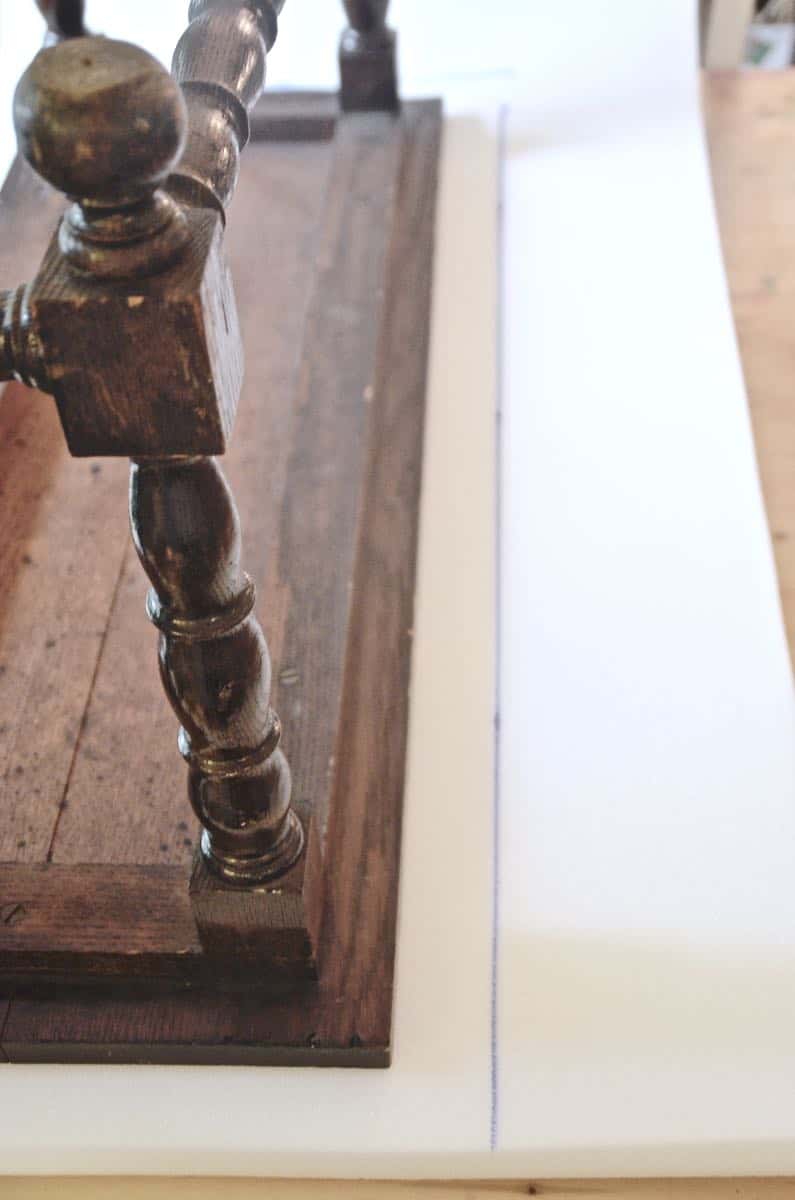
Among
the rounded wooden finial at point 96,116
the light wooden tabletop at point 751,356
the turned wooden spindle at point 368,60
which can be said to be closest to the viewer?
the rounded wooden finial at point 96,116

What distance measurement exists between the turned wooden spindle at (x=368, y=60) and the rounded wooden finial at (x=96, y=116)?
1.33 m


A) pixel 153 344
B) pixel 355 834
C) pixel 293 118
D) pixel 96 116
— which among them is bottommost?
pixel 355 834

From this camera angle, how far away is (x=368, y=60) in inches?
75.5

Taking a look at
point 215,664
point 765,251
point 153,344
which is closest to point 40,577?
point 215,664

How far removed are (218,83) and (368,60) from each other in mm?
1113

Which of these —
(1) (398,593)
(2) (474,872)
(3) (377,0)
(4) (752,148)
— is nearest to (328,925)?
(2) (474,872)

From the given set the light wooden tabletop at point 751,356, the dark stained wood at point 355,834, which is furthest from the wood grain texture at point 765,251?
the dark stained wood at point 355,834

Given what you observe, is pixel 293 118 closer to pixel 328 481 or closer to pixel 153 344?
pixel 328 481

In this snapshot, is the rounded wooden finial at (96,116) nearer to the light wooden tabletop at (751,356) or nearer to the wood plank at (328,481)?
the wood plank at (328,481)

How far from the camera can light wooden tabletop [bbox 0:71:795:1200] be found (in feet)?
3.32

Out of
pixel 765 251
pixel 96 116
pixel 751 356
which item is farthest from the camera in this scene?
pixel 765 251

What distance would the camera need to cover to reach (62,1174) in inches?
40.4

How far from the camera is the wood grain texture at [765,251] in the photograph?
5.02ft

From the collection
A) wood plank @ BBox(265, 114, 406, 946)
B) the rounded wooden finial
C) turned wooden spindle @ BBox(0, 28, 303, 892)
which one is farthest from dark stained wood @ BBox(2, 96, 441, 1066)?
the rounded wooden finial
